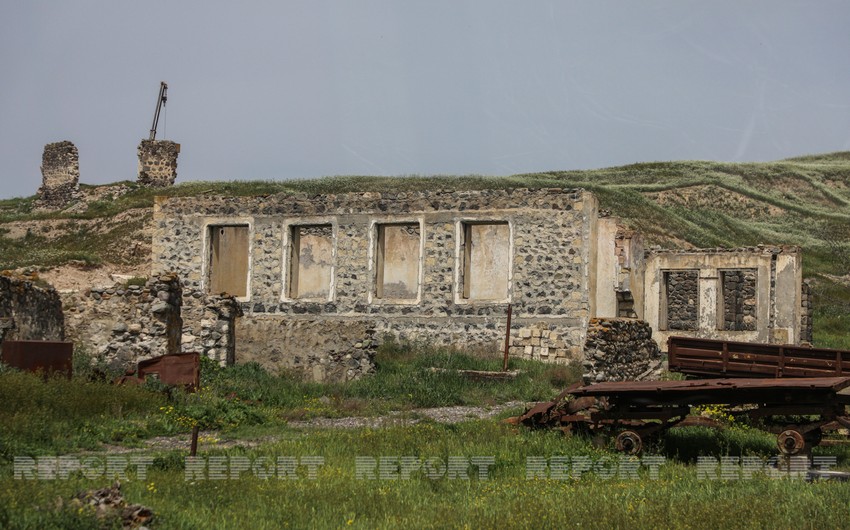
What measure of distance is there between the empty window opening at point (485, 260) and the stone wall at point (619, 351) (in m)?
3.37

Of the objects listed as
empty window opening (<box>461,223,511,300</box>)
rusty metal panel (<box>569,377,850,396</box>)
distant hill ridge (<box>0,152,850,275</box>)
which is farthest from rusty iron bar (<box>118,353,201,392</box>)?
distant hill ridge (<box>0,152,850,275</box>)

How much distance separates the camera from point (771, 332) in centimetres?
2889

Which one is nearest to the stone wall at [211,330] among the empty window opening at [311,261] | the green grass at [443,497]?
the empty window opening at [311,261]

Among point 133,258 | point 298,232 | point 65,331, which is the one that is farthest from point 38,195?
point 65,331

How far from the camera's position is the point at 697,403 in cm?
1312

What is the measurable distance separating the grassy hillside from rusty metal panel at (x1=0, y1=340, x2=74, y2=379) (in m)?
18.2

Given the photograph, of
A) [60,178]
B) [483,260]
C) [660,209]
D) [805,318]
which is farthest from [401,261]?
[60,178]

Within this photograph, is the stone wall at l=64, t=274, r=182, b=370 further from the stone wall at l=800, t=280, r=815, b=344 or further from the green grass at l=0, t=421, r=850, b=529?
the stone wall at l=800, t=280, r=815, b=344

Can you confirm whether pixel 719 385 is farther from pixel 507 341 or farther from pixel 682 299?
pixel 682 299

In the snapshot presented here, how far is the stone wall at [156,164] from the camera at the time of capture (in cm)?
5019

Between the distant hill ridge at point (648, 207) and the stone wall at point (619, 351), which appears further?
the distant hill ridge at point (648, 207)

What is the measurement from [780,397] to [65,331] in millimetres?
13365

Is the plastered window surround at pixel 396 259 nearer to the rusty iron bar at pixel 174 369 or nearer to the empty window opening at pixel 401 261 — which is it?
the empty window opening at pixel 401 261

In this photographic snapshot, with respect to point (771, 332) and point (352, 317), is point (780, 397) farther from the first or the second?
point (771, 332)
